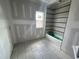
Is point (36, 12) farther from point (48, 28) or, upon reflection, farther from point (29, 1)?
point (48, 28)

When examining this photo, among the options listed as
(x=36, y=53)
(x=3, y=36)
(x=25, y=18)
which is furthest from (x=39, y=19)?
(x=3, y=36)

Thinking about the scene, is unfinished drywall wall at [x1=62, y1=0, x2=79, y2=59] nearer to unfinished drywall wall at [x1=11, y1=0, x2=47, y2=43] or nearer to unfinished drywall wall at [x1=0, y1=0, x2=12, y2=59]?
unfinished drywall wall at [x1=11, y1=0, x2=47, y2=43]

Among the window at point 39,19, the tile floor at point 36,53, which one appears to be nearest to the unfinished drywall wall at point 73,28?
the tile floor at point 36,53

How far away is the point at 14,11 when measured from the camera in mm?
2570

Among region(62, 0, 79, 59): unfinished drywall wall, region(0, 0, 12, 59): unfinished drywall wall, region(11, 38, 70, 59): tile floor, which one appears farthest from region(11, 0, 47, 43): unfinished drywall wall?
region(62, 0, 79, 59): unfinished drywall wall

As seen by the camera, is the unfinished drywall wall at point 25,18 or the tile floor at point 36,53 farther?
the unfinished drywall wall at point 25,18

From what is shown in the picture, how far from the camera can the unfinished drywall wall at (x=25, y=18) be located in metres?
2.64

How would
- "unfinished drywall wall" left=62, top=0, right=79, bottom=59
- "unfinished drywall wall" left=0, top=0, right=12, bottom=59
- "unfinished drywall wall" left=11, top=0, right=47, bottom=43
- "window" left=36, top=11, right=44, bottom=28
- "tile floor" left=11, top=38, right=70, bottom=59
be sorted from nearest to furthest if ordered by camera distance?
"unfinished drywall wall" left=0, top=0, right=12, bottom=59 < "unfinished drywall wall" left=62, top=0, right=79, bottom=59 < "tile floor" left=11, top=38, right=70, bottom=59 < "unfinished drywall wall" left=11, top=0, right=47, bottom=43 < "window" left=36, top=11, right=44, bottom=28

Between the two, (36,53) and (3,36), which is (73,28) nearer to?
(36,53)

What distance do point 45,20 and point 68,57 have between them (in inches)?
102

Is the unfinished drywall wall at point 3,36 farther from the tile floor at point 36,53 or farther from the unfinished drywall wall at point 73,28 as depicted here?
the unfinished drywall wall at point 73,28

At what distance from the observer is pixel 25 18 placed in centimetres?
296

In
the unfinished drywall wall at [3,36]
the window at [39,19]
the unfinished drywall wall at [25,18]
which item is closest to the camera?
the unfinished drywall wall at [3,36]

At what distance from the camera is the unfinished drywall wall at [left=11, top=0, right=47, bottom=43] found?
2.64m
